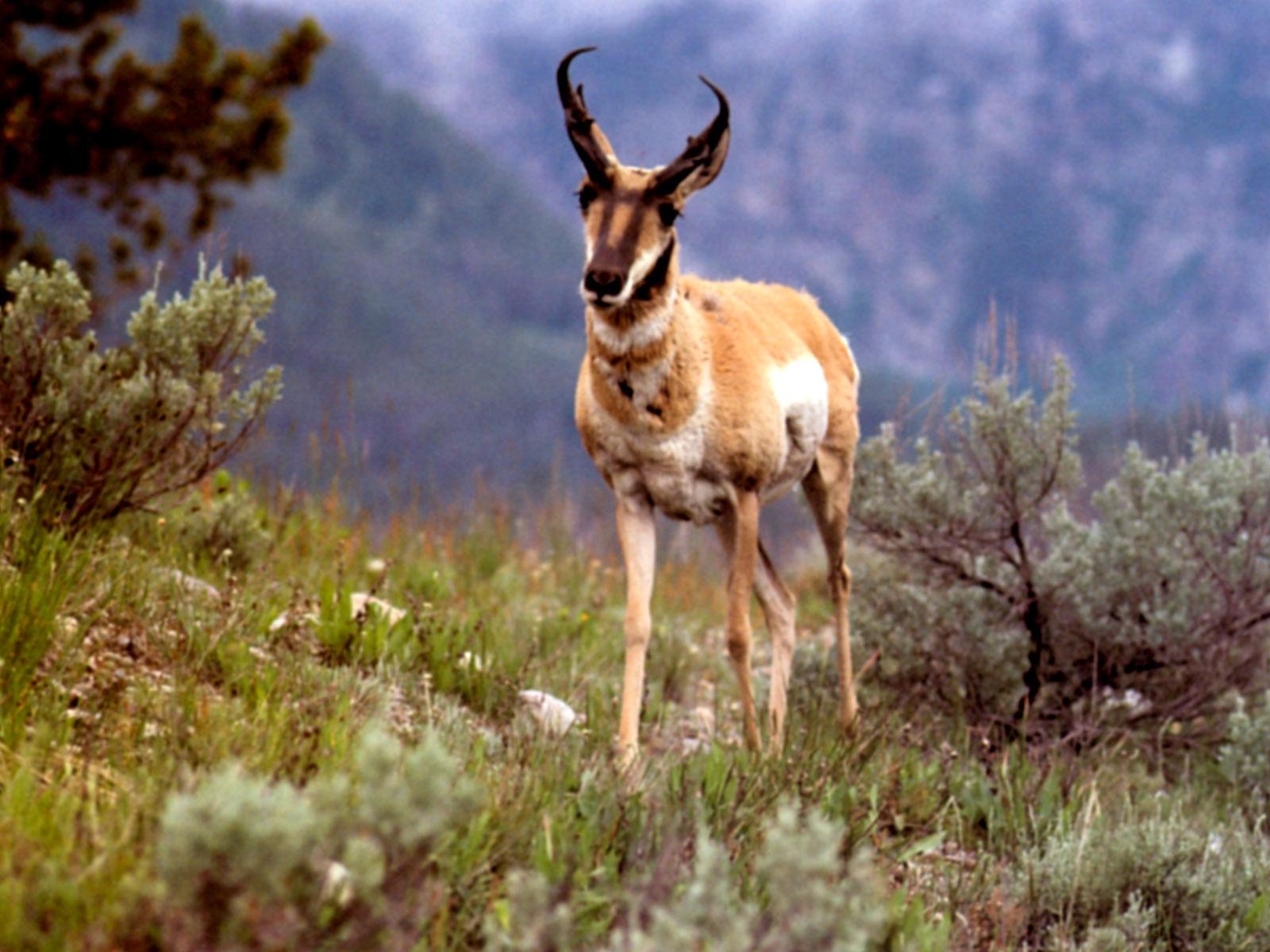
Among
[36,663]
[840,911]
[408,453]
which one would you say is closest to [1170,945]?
[840,911]

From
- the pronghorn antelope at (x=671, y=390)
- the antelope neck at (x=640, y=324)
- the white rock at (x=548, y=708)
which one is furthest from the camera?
the white rock at (x=548, y=708)

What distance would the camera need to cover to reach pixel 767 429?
19.0ft

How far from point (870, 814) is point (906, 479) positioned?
3288 millimetres

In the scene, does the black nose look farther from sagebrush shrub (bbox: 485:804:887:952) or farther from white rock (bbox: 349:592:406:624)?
sagebrush shrub (bbox: 485:804:887:952)

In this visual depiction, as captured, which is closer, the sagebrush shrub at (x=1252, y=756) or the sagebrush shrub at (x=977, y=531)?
the sagebrush shrub at (x=1252, y=756)

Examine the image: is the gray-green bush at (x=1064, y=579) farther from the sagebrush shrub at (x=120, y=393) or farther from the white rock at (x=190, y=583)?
the white rock at (x=190, y=583)

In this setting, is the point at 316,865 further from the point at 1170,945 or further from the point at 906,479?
the point at 906,479

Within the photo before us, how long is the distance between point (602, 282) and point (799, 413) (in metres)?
1.61

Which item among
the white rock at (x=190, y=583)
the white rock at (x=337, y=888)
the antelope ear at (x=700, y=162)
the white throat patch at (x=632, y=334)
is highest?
the antelope ear at (x=700, y=162)

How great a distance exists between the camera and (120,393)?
6.13 metres

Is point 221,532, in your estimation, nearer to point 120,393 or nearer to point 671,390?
point 120,393

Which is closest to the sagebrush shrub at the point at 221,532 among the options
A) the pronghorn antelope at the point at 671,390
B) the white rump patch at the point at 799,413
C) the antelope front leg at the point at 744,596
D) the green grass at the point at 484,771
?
the green grass at the point at 484,771

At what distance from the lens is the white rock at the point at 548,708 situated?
5621 mm

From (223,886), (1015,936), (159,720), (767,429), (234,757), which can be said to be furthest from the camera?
(767,429)
